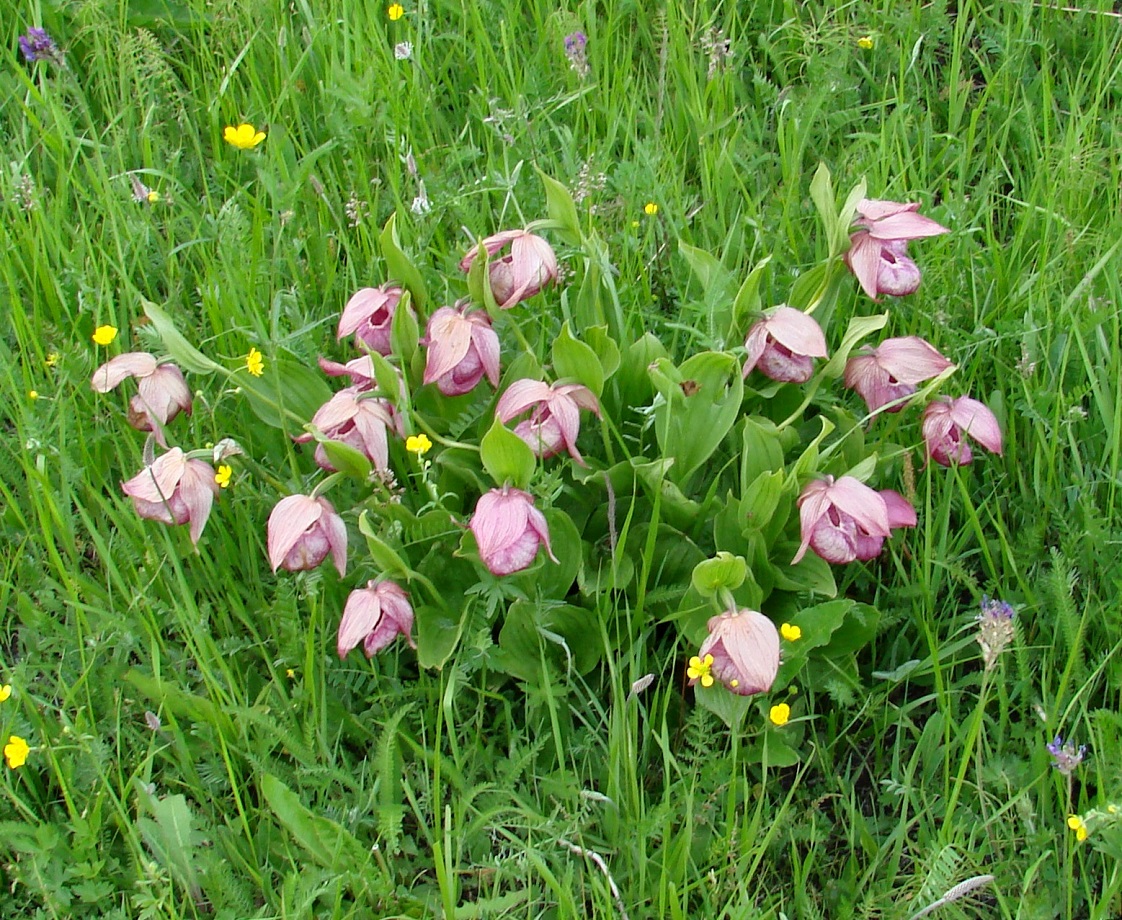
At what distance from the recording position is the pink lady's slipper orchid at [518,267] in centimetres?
167

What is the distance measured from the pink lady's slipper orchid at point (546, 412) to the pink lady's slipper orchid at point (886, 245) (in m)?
0.47

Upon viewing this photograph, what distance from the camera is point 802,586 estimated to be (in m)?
1.69

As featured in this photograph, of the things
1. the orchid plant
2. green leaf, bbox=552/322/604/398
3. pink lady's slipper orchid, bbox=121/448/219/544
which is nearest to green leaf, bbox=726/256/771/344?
the orchid plant

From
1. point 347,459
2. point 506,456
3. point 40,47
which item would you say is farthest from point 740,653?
point 40,47

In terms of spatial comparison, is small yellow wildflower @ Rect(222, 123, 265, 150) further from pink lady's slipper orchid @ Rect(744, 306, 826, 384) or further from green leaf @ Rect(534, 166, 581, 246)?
pink lady's slipper orchid @ Rect(744, 306, 826, 384)

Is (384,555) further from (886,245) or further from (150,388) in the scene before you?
(886,245)

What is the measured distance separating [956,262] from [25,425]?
71.9 inches

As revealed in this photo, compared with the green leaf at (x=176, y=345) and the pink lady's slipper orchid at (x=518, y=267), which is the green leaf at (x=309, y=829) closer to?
the green leaf at (x=176, y=345)

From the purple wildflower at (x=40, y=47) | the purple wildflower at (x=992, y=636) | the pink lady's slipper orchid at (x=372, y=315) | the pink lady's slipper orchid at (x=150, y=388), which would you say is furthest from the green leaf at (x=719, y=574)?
the purple wildflower at (x=40, y=47)

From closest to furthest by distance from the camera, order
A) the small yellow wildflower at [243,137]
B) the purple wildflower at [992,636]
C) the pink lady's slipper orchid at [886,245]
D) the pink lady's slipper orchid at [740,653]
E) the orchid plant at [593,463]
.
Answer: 1. the purple wildflower at [992,636]
2. the pink lady's slipper orchid at [740,653]
3. the orchid plant at [593,463]
4. the pink lady's slipper orchid at [886,245]
5. the small yellow wildflower at [243,137]

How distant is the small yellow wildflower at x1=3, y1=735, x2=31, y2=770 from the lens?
5.01 feet

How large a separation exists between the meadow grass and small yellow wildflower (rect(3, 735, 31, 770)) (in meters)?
0.03

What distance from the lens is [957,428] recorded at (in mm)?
1711

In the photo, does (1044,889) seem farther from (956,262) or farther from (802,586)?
(956,262)
